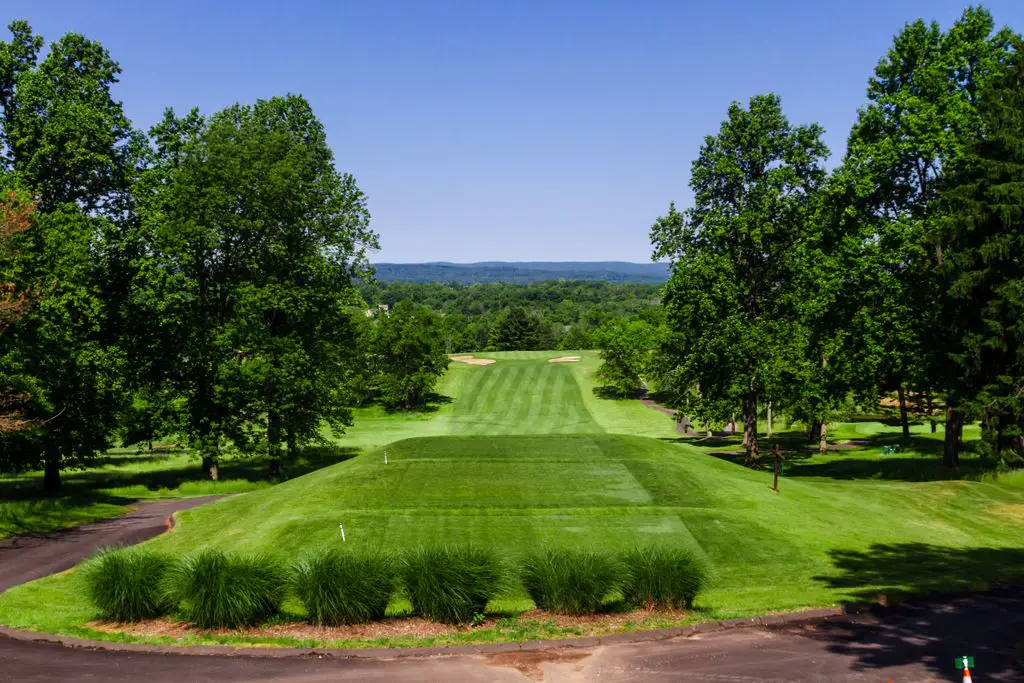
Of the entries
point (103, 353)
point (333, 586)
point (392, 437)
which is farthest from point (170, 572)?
point (392, 437)

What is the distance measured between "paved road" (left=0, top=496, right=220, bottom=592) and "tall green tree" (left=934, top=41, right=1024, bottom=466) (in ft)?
110

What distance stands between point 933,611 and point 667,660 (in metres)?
6.84

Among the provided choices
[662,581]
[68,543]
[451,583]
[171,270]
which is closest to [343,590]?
[451,583]

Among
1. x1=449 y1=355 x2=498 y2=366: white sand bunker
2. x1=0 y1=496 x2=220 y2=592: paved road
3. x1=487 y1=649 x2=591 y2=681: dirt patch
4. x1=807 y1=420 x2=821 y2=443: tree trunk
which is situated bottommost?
x1=0 y1=496 x2=220 y2=592: paved road

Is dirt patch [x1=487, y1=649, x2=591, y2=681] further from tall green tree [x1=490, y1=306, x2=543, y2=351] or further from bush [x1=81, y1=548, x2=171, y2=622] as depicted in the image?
tall green tree [x1=490, y1=306, x2=543, y2=351]

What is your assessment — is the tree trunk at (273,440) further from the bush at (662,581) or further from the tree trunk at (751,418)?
the bush at (662,581)

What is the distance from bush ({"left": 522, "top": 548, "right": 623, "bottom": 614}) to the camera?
15906mm

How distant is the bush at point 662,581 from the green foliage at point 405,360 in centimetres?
6313

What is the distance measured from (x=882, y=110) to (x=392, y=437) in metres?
45.3

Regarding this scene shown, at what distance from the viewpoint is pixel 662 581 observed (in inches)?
645

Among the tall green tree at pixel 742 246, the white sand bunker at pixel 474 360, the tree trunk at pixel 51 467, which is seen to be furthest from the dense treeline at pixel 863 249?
the white sand bunker at pixel 474 360

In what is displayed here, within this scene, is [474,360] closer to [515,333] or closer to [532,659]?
[515,333]

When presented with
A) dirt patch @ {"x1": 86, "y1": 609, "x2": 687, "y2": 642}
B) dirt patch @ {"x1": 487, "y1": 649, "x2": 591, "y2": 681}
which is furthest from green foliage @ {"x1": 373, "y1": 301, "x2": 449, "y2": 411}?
dirt patch @ {"x1": 487, "y1": 649, "x2": 591, "y2": 681}

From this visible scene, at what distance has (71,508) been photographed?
31.3 meters
